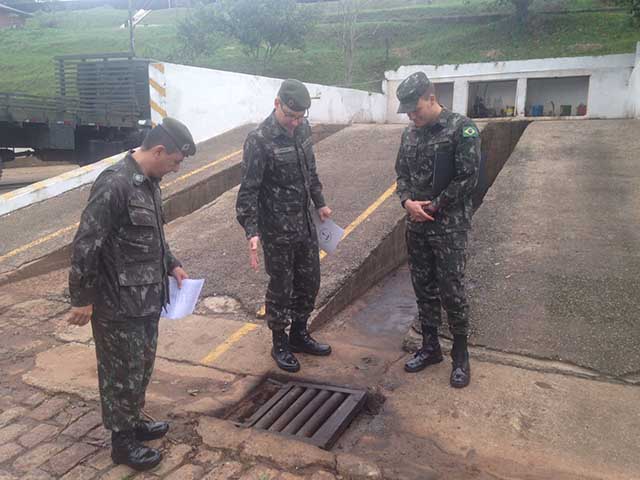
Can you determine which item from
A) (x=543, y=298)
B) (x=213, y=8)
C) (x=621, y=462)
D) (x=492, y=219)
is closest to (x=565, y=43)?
(x=213, y=8)

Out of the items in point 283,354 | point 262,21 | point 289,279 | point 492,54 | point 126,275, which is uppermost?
point 262,21

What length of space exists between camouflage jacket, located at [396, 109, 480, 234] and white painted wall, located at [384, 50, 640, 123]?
36.8 feet

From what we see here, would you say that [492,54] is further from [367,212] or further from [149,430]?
[149,430]

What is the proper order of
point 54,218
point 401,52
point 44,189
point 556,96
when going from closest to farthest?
1. point 54,218
2. point 44,189
3. point 556,96
4. point 401,52

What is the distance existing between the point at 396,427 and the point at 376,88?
16.5 meters

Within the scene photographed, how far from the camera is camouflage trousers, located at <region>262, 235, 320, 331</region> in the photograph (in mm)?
3549

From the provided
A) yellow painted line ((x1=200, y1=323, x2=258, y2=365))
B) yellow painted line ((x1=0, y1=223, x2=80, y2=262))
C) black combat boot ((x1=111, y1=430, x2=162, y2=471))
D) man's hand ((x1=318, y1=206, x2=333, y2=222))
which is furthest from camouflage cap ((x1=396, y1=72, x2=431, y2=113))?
yellow painted line ((x1=0, y1=223, x2=80, y2=262))

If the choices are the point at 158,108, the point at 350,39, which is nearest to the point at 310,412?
the point at 158,108

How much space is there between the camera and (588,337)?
3.58 metres

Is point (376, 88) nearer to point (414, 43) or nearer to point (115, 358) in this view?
point (414, 43)

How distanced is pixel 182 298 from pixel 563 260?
3285 mm

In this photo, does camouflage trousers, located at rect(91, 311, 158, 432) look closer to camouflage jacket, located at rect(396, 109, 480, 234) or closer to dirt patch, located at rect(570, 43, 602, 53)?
camouflage jacket, located at rect(396, 109, 480, 234)

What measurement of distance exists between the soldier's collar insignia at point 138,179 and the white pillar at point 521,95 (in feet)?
50.8

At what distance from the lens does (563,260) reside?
177 inches
